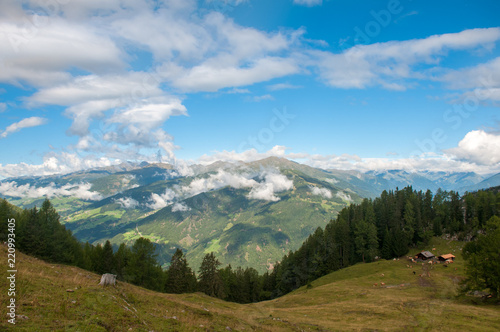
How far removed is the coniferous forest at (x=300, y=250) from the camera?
62875 mm

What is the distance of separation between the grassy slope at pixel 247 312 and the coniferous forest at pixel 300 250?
16593 mm

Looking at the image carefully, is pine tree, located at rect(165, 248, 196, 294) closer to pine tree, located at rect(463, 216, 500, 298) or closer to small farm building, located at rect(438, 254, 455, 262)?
pine tree, located at rect(463, 216, 500, 298)

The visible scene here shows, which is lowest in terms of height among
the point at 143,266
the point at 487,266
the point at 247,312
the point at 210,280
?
the point at 210,280

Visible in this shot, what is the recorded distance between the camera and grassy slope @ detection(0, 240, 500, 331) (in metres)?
15.4

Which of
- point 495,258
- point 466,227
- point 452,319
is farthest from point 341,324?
point 466,227

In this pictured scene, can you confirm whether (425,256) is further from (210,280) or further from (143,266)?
(143,266)

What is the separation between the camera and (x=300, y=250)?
359 feet

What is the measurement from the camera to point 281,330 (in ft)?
88.5

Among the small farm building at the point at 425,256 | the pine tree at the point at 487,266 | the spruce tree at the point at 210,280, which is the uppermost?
the pine tree at the point at 487,266

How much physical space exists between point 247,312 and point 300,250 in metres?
71.2

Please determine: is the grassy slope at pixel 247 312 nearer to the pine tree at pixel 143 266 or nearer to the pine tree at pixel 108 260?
the pine tree at pixel 143 266

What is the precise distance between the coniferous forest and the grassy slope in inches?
653

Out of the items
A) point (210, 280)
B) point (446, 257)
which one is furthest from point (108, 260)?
point (446, 257)

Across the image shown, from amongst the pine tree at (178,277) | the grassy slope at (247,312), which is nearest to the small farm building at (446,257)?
the grassy slope at (247,312)
